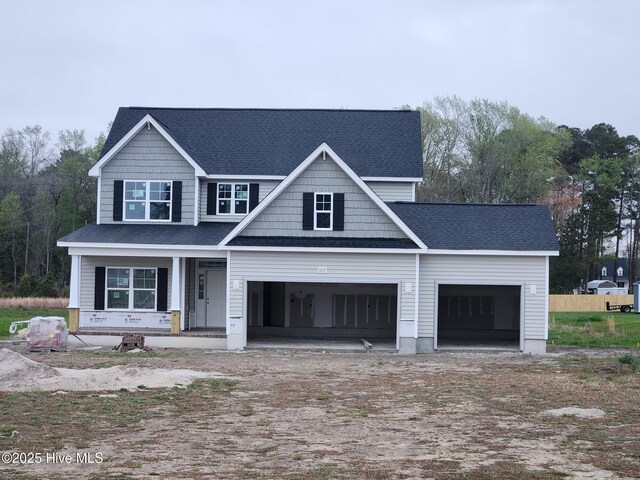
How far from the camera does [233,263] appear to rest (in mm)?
30328

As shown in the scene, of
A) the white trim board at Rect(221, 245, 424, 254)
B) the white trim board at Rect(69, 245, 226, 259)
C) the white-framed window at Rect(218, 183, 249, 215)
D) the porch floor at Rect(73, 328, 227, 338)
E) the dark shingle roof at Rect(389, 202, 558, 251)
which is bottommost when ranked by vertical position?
the porch floor at Rect(73, 328, 227, 338)

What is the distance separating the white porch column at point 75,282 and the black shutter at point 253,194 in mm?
6787

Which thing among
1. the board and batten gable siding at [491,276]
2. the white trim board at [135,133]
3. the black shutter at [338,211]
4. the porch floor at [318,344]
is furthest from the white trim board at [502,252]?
the white trim board at [135,133]

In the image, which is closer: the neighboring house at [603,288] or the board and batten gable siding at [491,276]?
the board and batten gable siding at [491,276]

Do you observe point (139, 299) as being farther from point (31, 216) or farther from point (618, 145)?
point (618, 145)

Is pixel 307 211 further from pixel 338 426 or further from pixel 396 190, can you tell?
pixel 338 426

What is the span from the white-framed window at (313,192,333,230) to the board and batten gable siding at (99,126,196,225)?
5.55 meters

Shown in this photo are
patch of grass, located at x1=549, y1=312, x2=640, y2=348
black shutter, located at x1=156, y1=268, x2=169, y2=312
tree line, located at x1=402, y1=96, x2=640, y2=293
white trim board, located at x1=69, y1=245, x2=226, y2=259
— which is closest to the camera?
white trim board, located at x1=69, y1=245, x2=226, y2=259

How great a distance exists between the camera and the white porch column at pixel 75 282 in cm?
3130

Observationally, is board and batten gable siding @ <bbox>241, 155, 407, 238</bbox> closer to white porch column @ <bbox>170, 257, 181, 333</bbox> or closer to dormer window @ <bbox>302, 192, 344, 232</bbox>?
dormer window @ <bbox>302, 192, 344, 232</bbox>

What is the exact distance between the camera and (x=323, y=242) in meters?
30.2

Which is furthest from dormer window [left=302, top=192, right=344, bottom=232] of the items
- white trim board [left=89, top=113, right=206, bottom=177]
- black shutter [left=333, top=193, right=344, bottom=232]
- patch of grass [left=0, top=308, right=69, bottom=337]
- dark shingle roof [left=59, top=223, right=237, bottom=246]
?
patch of grass [left=0, top=308, right=69, bottom=337]

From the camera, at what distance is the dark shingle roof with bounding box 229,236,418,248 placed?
2991 centimetres

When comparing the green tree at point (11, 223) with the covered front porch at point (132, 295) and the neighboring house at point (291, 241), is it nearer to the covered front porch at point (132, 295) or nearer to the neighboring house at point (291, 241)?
the neighboring house at point (291, 241)
